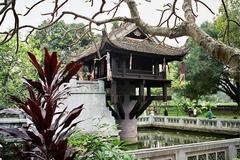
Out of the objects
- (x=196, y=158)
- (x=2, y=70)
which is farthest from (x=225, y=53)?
(x=2, y=70)

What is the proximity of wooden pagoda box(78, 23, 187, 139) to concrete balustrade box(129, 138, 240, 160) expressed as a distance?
6.82 metres

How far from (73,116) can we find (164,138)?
14374 millimetres

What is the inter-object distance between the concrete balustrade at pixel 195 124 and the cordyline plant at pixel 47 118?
13.5 metres

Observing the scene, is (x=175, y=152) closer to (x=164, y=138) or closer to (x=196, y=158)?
(x=196, y=158)

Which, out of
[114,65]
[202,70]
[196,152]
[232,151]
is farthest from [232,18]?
[196,152]

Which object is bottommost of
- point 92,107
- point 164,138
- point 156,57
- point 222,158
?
point 164,138

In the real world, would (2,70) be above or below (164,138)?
above

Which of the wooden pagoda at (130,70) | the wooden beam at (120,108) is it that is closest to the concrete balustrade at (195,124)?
the wooden pagoda at (130,70)

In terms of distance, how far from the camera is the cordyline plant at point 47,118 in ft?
5.77

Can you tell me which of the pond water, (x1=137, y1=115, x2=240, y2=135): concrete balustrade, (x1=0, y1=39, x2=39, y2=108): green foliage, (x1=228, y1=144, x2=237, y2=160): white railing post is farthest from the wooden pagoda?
(x1=228, y1=144, x2=237, y2=160): white railing post

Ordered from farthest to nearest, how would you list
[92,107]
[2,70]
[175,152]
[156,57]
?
1. [156,57]
2. [92,107]
3. [2,70]
4. [175,152]

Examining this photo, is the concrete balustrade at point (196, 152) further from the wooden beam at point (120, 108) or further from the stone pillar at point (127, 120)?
the stone pillar at point (127, 120)

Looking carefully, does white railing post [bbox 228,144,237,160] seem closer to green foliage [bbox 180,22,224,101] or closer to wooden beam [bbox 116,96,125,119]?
wooden beam [bbox 116,96,125,119]

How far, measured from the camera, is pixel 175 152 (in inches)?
191
